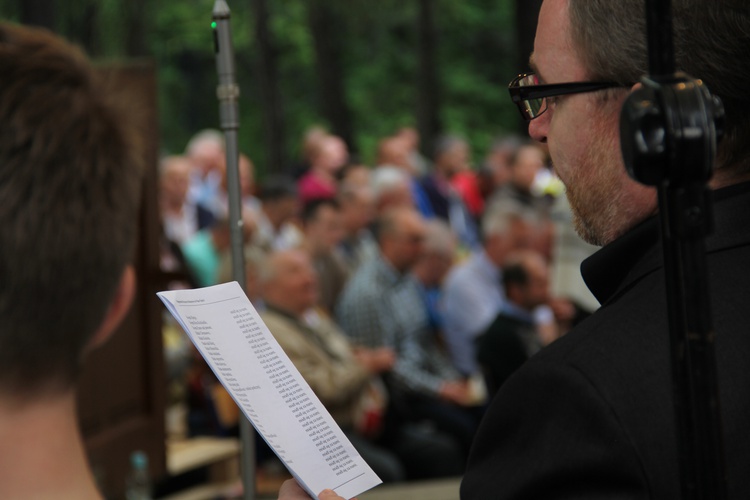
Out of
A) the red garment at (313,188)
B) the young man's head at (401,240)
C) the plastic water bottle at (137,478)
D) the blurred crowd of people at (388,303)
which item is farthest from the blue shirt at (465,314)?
the plastic water bottle at (137,478)

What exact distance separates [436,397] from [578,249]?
1.99m

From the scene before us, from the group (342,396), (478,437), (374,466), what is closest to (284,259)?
(342,396)

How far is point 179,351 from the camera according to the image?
6172 mm

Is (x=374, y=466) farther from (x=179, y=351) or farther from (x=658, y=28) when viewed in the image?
(x=658, y=28)

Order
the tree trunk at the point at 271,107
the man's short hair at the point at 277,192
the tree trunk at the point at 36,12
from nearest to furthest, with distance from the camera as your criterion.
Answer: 1. the tree trunk at the point at 36,12
2. the man's short hair at the point at 277,192
3. the tree trunk at the point at 271,107

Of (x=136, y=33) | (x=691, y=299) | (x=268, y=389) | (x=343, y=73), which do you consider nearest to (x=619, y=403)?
(x=691, y=299)

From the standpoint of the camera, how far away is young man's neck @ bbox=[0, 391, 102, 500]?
132 centimetres

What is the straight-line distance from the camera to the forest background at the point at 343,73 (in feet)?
59.1

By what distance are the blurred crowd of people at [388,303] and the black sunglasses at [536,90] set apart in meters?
3.24

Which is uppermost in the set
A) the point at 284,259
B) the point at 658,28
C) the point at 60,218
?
the point at 658,28

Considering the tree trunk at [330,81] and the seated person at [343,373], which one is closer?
the seated person at [343,373]

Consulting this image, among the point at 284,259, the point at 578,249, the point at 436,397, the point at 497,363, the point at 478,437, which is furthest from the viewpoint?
the point at 436,397

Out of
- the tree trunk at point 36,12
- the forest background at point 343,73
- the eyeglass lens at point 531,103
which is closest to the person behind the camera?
the eyeglass lens at point 531,103

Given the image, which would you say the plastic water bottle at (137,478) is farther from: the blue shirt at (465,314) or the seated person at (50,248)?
the blue shirt at (465,314)
